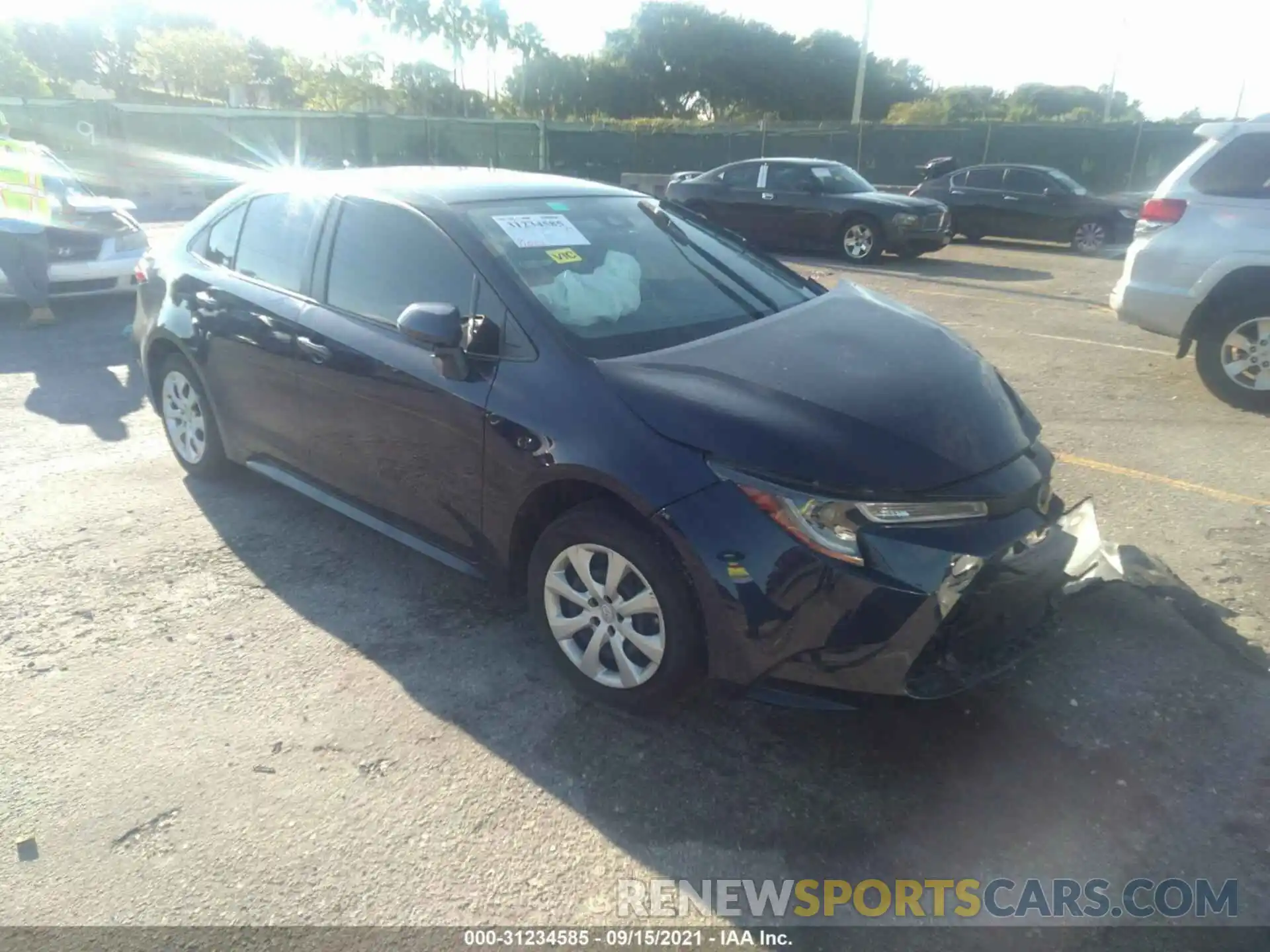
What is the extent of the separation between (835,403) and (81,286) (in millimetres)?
8329

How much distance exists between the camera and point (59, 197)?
349 inches

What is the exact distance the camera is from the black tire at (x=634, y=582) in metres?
2.70

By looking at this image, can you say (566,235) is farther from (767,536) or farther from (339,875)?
(339,875)

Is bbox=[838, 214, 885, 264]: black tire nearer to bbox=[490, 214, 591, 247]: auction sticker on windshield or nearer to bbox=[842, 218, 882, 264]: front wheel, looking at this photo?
bbox=[842, 218, 882, 264]: front wheel

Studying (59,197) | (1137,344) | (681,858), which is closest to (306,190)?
(681,858)

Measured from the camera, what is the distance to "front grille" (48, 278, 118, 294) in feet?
27.6

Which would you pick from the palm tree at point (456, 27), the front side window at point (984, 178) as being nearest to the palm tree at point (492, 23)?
the palm tree at point (456, 27)

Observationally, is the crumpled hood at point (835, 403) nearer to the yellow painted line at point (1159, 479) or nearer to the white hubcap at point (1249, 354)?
the yellow painted line at point (1159, 479)

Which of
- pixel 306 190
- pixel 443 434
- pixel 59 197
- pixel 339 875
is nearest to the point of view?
pixel 339 875

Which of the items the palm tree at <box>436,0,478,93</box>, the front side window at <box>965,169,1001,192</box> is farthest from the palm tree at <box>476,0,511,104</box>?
the front side window at <box>965,169,1001,192</box>

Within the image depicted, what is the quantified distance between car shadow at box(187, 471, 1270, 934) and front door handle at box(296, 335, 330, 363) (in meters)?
1.01

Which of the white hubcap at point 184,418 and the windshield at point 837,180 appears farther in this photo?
the windshield at point 837,180

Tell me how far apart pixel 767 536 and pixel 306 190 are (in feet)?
9.20

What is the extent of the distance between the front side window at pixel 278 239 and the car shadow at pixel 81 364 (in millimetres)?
2030
